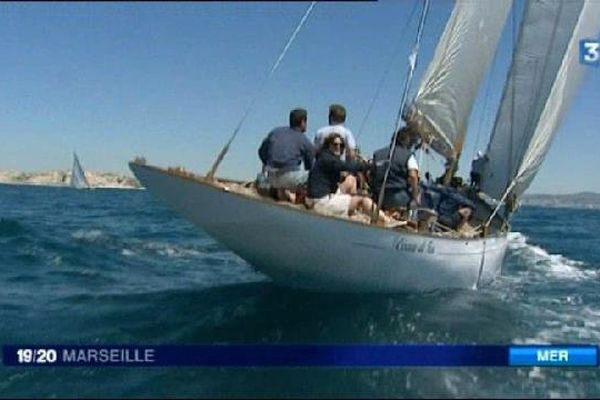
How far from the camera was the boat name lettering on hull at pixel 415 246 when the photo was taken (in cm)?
951

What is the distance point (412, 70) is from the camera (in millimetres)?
10039

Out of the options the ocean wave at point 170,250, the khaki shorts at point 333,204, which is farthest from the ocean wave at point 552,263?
the ocean wave at point 170,250

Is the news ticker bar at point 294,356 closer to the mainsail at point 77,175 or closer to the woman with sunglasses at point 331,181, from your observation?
the woman with sunglasses at point 331,181

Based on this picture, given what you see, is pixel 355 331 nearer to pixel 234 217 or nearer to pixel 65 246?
pixel 234 217

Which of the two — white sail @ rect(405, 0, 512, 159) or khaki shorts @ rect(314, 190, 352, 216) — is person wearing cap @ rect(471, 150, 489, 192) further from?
khaki shorts @ rect(314, 190, 352, 216)

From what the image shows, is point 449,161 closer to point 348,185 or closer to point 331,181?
point 348,185

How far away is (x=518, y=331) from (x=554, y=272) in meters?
9.22

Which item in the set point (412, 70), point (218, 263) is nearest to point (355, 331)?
point (412, 70)

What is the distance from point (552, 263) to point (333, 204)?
13.2 m

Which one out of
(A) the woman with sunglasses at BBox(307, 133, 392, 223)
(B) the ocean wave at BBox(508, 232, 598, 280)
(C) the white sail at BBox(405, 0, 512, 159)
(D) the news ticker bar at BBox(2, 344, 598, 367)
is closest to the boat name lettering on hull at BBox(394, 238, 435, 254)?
(A) the woman with sunglasses at BBox(307, 133, 392, 223)

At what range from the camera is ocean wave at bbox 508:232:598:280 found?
1723 centimetres

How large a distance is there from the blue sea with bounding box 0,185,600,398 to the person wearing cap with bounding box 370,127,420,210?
1710 mm

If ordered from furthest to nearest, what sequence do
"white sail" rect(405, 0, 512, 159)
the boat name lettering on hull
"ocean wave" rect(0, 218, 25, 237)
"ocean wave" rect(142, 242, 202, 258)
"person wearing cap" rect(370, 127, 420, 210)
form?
"ocean wave" rect(0, 218, 25, 237)
"ocean wave" rect(142, 242, 202, 258)
"white sail" rect(405, 0, 512, 159)
"person wearing cap" rect(370, 127, 420, 210)
the boat name lettering on hull

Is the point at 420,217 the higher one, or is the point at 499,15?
the point at 499,15
